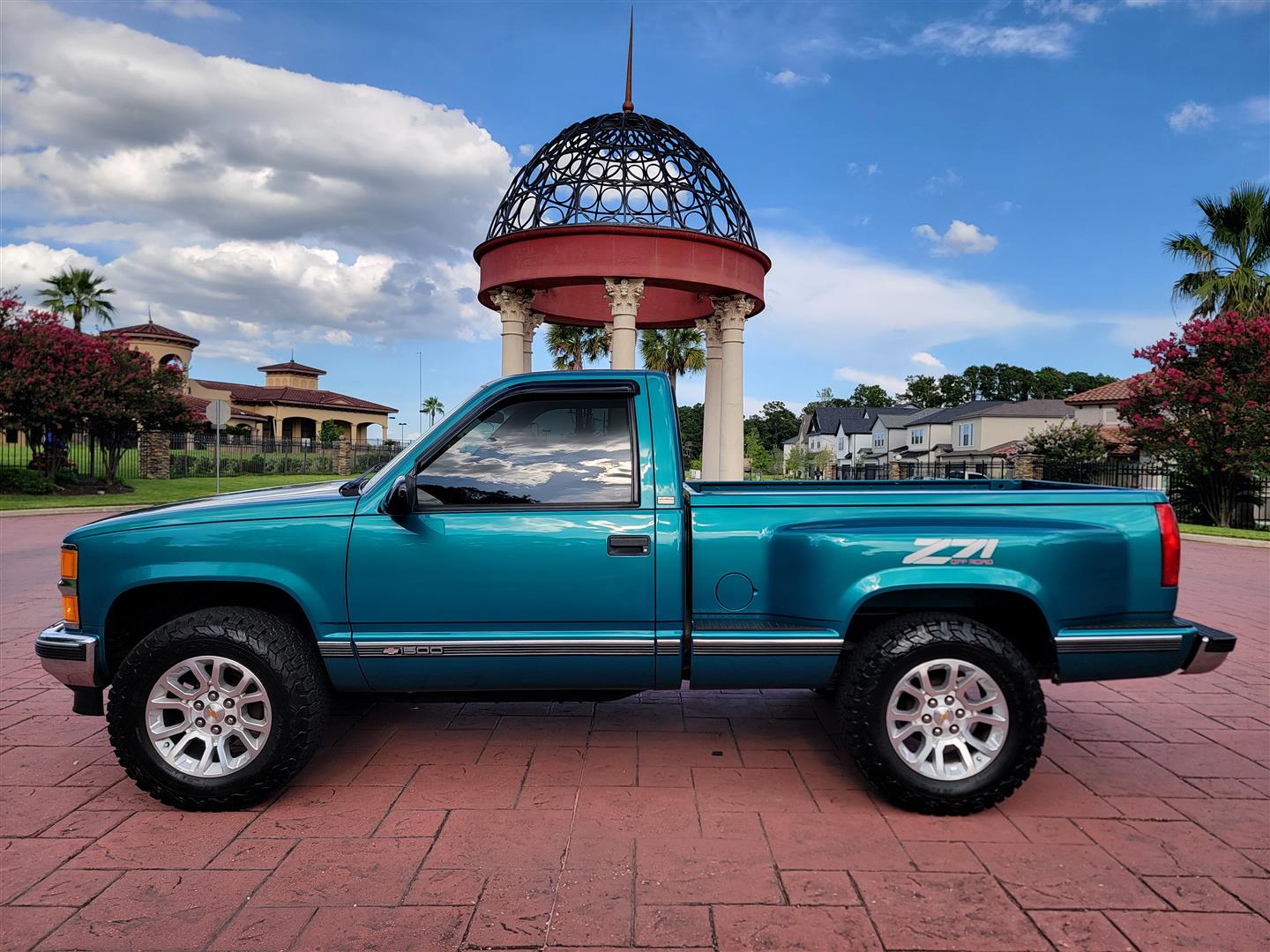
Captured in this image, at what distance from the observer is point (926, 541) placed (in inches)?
140

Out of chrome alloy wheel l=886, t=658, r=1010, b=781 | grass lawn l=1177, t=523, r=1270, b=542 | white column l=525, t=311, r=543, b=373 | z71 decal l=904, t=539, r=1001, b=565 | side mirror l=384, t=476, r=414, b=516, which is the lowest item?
grass lawn l=1177, t=523, r=1270, b=542

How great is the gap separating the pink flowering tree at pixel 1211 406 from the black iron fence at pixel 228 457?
25895 millimetres

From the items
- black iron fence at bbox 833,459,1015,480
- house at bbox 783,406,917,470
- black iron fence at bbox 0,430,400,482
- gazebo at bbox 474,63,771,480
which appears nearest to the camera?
gazebo at bbox 474,63,771,480

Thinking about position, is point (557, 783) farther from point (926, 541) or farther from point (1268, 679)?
point (1268, 679)

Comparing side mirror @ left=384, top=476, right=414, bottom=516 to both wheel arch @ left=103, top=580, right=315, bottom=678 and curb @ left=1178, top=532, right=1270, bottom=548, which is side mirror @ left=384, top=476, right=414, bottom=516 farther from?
curb @ left=1178, top=532, right=1270, bottom=548

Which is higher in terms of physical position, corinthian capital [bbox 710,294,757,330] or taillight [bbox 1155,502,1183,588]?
corinthian capital [bbox 710,294,757,330]

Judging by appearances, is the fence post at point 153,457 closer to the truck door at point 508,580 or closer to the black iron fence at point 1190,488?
the black iron fence at point 1190,488

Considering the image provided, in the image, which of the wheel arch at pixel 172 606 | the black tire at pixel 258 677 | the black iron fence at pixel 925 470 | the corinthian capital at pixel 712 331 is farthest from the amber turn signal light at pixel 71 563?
the black iron fence at pixel 925 470

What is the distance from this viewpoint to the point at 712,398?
18.4 metres

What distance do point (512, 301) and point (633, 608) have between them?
44.1 ft

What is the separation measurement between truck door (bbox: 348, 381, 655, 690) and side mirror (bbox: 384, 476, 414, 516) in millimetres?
73

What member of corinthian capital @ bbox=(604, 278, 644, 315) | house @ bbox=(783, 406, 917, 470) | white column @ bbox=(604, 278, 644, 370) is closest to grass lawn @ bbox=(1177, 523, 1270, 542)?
white column @ bbox=(604, 278, 644, 370)

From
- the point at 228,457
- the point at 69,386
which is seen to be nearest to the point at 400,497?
the point at 69,386

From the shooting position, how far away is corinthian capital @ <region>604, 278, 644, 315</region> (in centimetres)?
1510
